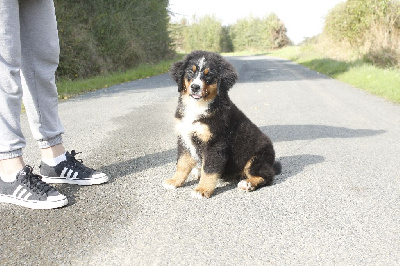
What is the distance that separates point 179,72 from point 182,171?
0.95 metres

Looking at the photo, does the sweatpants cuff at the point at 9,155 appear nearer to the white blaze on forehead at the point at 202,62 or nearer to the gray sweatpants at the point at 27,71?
the gray sweatpants at the point at 27,71

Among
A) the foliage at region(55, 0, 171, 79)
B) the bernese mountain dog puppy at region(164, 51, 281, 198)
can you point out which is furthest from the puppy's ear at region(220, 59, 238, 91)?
the foliage at region(55, 0, 171, 79)

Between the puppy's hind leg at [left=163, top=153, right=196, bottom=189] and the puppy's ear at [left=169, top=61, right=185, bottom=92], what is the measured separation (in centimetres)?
67

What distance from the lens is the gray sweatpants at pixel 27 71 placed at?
262cm

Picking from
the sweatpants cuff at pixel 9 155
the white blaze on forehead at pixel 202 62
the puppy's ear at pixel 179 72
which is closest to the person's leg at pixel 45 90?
the sweatpants cuff at pixel 9 155

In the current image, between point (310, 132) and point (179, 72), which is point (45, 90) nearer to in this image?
point (179, 72)

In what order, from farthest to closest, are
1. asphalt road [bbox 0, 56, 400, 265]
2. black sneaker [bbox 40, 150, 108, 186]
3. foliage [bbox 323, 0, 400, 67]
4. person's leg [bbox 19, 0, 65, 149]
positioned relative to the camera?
foliage [bbox 323, 0, 400, 67] → black sneaker [bbox 40, 150, 108, 186] → person's leg [bbox 19, 0, 65, 149] → asphalt road [bbox 0, 56, 400, 265]

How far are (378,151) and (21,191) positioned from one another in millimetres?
4073

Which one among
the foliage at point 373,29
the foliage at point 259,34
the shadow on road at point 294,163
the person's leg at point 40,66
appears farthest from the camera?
the foliage at point 259,34

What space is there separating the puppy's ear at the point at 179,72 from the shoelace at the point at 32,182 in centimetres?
147

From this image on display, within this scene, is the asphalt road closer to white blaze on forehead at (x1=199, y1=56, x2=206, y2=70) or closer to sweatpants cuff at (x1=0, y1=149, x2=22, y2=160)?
sweatpants cuff at (x1=0, y1=149, x2=22, y2=160)

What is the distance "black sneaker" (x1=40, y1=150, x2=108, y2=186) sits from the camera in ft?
10.6

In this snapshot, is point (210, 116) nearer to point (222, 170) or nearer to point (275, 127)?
point (222, 170)

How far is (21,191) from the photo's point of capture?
276 centimetres
